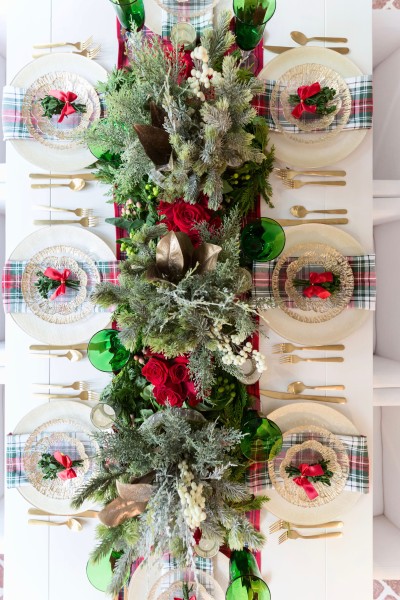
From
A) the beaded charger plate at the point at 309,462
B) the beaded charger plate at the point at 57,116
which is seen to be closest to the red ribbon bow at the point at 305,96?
the beaded charger plate at the point at 57,116

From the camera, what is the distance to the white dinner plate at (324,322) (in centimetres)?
133

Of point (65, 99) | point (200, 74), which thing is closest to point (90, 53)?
point (65, 99)

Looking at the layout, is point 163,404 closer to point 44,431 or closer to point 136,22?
point 44,431

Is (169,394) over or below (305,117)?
below

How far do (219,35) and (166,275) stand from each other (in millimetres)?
622

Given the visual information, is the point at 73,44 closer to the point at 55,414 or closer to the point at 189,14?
the point at 189,14

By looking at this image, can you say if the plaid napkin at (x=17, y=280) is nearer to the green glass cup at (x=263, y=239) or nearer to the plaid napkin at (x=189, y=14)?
the green glass cup at (x=263, y=239)

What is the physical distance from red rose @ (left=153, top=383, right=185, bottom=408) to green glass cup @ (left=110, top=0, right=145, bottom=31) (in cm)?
99

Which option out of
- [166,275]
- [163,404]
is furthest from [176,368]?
[166,275]

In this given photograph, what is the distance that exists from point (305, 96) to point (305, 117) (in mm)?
67

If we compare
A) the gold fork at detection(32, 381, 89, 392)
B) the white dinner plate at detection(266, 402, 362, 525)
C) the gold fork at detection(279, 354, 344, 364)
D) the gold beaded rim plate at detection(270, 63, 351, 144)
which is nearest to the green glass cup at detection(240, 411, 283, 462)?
the white dinner plate at detection(266, 402, 362, 525)

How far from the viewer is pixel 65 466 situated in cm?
130

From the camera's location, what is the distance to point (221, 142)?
1068 millimetres

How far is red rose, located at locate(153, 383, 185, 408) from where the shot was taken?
3.65ft
